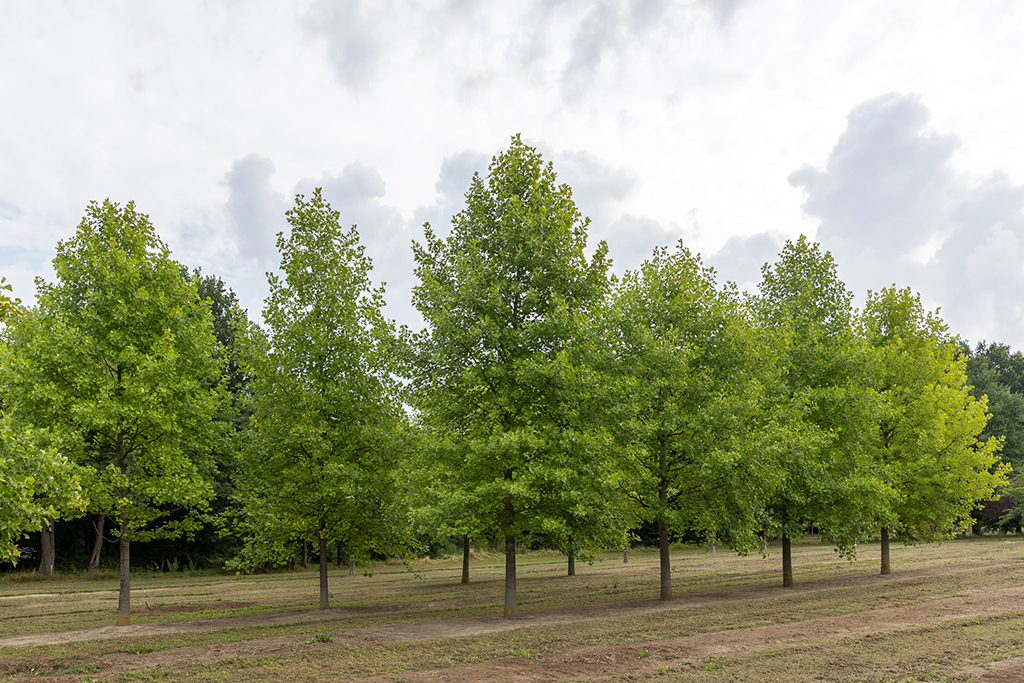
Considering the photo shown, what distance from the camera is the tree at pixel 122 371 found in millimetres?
17156

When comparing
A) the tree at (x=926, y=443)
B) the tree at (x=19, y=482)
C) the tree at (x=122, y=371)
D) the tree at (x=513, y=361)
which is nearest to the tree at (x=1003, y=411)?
the tree at (x=926, y=443)

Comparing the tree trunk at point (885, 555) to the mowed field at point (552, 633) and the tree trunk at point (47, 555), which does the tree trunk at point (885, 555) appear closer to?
the mowed field at point (552, 633)

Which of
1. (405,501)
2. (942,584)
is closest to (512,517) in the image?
(405,501)

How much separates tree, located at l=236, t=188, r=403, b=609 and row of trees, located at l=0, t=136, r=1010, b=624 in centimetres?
7

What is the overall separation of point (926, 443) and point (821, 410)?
5.25 metres

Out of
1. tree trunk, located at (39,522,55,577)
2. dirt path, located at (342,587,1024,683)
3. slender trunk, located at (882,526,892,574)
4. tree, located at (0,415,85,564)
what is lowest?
tree trunk, located at (39,522,55,577)

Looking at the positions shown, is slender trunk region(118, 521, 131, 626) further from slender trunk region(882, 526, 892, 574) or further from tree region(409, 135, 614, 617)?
slender trunk region(882, 526, 892, 574)

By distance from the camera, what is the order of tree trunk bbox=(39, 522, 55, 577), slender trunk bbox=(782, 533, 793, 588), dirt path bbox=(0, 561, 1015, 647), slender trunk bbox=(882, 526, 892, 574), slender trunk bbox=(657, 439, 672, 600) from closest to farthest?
1. dirt path bbox=(0, 561, 1015, 647)
2. slender trunk bbox=(657, 439, 672, 600)
3. slender trunk bbox=(782, 533, 793, 588)
4. slender trunk bbox=(882, 526, 892, 574)
5. tree trunk bbox=(39, 522, 55, 577)

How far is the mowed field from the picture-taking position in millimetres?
11398

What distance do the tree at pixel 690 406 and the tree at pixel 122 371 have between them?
40.1 ft

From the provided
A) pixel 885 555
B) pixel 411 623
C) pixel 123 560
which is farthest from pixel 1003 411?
pixel 123 560

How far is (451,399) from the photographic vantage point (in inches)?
685

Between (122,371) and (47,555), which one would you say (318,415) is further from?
(47,555)

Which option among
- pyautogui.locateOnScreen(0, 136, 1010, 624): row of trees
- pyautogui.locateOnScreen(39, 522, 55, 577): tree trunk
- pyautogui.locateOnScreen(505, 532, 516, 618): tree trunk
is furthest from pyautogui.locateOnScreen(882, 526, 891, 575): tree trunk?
pyautogui.locateOnScreen(39, 522, 55, 577): tree trunk
